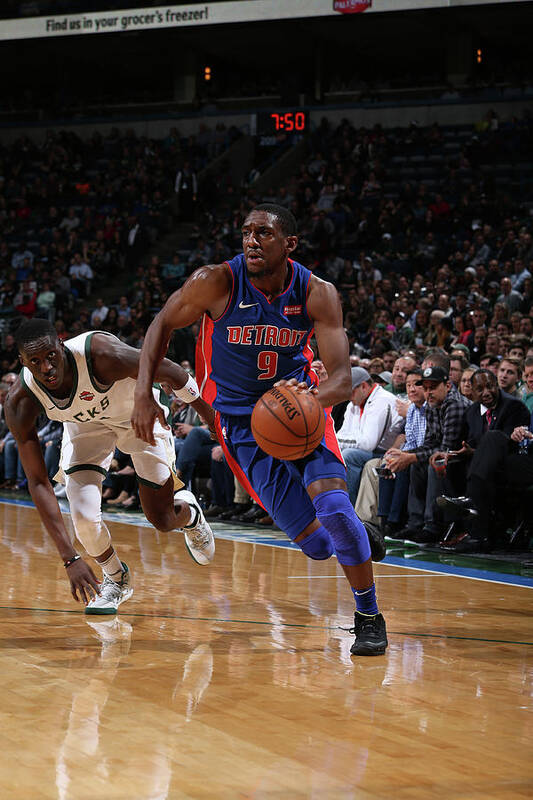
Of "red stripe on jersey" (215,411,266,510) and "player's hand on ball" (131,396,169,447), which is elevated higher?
"player's hand on ball" (131,396,169,447)

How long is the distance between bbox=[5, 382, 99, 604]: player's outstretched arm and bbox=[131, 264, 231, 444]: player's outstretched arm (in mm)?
680

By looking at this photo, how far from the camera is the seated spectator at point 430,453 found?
7.68m

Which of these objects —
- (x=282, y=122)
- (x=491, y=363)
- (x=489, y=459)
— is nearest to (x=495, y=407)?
(x=489, y=459)

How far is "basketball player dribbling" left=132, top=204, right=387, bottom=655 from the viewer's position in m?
4.22

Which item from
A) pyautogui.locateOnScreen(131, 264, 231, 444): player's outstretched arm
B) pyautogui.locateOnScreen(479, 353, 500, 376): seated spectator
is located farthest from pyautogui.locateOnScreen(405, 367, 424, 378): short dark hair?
pyautogui.locateOnScreen(131, 264, 231, 444): player's outstretched arm

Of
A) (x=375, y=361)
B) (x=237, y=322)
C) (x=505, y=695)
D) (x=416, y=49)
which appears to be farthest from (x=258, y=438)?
(x=416, y=49)

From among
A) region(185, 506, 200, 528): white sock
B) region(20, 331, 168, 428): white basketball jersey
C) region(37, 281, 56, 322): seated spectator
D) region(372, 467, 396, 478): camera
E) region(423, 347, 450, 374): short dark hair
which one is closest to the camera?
region(20, 331, 168, 428): white basketball jersey

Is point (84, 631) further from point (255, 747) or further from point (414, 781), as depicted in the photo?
point (414, 781)

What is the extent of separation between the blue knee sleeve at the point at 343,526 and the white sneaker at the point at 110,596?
138 cm

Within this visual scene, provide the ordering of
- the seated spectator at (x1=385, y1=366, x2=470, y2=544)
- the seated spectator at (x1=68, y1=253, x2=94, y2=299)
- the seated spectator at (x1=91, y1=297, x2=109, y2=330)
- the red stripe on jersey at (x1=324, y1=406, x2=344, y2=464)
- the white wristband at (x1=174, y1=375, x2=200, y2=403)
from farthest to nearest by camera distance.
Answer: the seated spectator at (x1=68, y1=253, x2=94, y2=299)
the seated spectator at (x1=91, y1=297, x2=109, y2=330)
the seated spectator at (x1=385, y1=366, x2=470, y2=544)
the white wristband at (x1=174, y1=375, x2=200, y2=403)
the red stripe on jersey at (x1=324, y1=406, x2=344, y2=464)

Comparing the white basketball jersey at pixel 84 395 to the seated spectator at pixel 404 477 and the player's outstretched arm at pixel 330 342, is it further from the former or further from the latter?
the seated spectator at pixel 404 477

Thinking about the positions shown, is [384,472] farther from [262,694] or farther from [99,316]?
[99,316]

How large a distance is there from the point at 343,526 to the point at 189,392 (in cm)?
135

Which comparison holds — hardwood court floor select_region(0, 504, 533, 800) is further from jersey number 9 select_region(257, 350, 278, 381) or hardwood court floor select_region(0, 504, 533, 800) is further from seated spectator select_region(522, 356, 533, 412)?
seated spectator select_region(522, 356, 533, 412)
